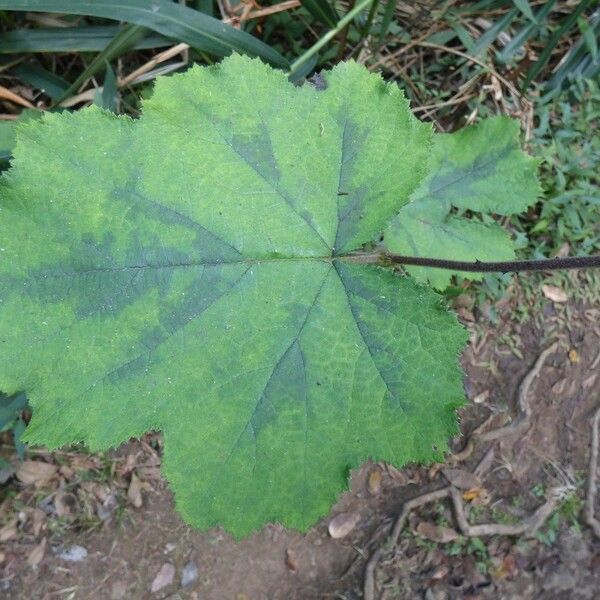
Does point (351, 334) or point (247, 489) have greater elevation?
point (351, 334)

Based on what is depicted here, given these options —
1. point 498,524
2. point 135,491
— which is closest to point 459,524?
point 498,524

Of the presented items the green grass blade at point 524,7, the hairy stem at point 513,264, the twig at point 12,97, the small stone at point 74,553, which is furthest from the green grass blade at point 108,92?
the small stone at point 74,553

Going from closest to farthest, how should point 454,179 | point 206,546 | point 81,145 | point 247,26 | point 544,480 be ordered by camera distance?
point 81,145 < point 454,179 < point 247,26 < point 206,546 < point 544,480

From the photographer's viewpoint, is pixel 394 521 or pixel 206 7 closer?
pixel 206 7

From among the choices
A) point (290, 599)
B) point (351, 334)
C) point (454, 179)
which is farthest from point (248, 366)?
point (290, 599)

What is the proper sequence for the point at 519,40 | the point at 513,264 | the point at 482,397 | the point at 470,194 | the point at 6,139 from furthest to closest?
the point at 482,397, the point at 519,40, the point at 470,194, the point at 6,139, the point at 513,264

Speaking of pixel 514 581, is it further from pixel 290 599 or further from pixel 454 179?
pixel 454 179

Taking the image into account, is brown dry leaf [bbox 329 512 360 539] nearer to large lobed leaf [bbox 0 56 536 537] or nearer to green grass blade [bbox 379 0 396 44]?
large lobed leaf [bbox 0 56 536 537]

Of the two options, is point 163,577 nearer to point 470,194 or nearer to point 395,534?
point 395,534
